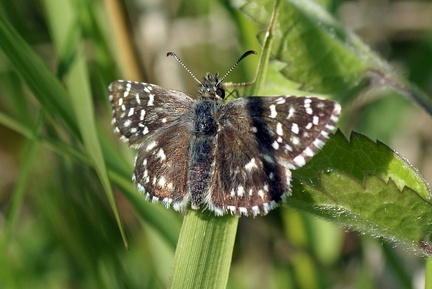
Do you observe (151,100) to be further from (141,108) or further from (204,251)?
(204,251)

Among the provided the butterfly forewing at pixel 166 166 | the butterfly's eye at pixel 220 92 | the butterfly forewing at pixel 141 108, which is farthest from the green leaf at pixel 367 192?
the butterfly forewing at pixel 141 108

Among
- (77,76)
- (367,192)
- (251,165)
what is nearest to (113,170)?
(77,76)

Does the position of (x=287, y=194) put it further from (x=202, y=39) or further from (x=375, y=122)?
(x=202, y=39)

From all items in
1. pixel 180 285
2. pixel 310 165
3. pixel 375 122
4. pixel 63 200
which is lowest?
pixel 180 285

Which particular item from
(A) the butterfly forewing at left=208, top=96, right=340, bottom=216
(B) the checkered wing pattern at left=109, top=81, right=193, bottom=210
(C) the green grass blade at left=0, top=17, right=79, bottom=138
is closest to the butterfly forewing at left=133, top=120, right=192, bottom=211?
(B) the checkered wing pattern at left=109, top=81, right=193, bottom=210

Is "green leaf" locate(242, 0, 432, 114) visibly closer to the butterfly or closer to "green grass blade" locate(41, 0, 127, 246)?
the butterfly

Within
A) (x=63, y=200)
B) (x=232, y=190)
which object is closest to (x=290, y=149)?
(x=232, y=190)
